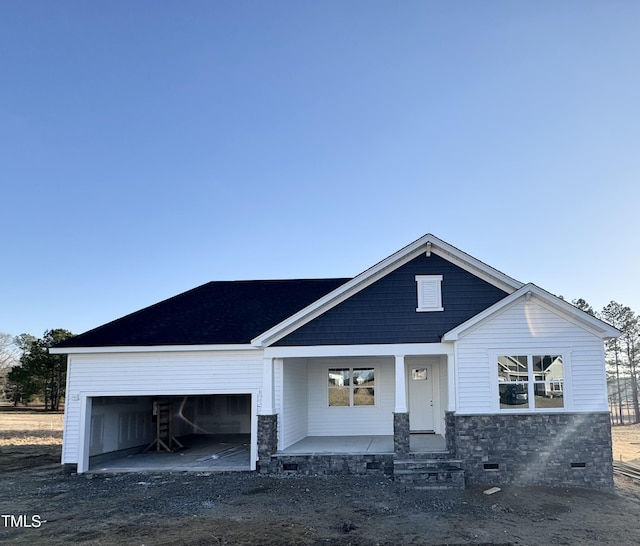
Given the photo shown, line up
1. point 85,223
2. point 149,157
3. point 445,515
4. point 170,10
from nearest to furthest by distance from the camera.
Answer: point 445,515
point 170,10
point 149,157
point 85,223

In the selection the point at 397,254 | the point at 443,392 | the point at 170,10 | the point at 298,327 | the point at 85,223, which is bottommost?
the point at 443,392

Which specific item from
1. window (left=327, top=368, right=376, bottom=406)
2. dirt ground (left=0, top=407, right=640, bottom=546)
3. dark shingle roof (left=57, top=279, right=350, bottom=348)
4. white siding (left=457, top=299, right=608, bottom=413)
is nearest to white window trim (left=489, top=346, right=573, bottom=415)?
white siding (left=457, top=299, right=608, bottom=413)

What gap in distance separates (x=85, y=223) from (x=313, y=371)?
1258 centimetres

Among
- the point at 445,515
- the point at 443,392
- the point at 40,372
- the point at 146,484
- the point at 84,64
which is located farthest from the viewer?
the point at 40,372

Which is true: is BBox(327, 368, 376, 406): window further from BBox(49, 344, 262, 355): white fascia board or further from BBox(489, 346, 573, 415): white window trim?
BBox(489, 346, 573, 415): white window trim

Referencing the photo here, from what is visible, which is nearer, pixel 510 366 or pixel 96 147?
pixel 510 366

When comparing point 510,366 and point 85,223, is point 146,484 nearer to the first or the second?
point 510,366

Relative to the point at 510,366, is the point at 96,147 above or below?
above

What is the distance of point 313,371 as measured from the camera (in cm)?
1641

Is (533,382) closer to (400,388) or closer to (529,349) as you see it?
(529,349)

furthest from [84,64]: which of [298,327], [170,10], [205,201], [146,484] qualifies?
[146,484]

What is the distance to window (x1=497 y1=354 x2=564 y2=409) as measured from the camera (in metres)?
11.6

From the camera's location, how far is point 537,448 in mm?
11422

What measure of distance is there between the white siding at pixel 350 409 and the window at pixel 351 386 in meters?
0.14
